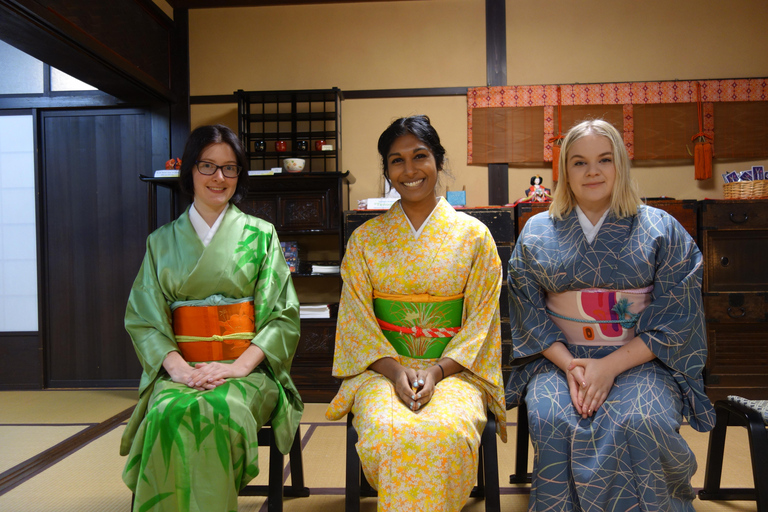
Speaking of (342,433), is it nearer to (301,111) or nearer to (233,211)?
(233,211)

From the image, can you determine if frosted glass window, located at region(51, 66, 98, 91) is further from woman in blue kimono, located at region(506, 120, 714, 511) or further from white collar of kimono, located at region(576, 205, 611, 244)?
white collar of kimono, located at region(576, 205, 611, 244)

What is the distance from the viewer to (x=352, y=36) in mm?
4379

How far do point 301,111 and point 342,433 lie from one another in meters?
2.81

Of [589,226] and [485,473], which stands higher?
[589,226]

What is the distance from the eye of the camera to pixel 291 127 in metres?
4.32

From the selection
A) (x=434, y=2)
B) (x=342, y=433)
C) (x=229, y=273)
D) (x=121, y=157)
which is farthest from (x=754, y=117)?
(x=121, y=157)

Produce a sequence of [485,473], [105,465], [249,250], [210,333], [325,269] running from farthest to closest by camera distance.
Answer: [325,269], [105,465], [249,250], [210,333], [485,473]

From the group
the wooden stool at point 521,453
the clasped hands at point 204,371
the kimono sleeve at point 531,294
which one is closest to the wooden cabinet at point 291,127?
the kimono sleeve at point 531,294

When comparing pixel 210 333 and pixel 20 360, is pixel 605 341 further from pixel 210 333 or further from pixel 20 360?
pixel 20 360

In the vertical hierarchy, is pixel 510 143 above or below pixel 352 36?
below

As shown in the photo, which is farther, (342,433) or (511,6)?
(511,6)

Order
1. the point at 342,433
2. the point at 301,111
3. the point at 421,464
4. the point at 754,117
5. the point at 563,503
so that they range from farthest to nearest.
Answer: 1. the point at 301,111
2. the point at 754,117
3. the point at 342,433
4. the point at 563,503
5. the point at 421,464

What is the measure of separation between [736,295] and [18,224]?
6.06 metres

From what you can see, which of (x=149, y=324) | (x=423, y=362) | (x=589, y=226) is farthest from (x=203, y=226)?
(x=589, y=226)
